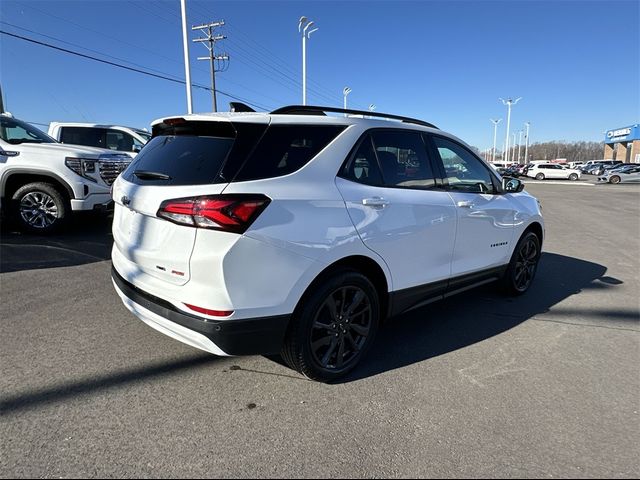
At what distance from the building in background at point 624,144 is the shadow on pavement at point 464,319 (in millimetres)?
72322

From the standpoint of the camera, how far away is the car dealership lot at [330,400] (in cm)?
225

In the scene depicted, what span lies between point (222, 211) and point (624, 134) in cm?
8504

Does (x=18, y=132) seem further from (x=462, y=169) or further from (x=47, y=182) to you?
(x=462, y=169)

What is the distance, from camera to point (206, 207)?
2.38m

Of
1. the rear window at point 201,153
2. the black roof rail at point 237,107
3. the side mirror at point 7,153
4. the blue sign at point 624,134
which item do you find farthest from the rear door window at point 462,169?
the blue sign at point 624,134

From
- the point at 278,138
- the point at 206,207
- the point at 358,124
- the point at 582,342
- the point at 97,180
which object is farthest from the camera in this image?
the point at 97,180

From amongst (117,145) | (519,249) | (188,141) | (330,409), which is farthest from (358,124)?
(117,145)

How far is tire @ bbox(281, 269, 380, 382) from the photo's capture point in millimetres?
2748

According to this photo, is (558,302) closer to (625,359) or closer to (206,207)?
(625,359)

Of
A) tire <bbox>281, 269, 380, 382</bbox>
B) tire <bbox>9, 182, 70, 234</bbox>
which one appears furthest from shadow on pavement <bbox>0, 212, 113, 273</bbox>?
tire <bbox>281, 269, 380, 382</bbox>

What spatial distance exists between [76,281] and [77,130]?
720cm

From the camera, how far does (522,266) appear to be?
196 inches

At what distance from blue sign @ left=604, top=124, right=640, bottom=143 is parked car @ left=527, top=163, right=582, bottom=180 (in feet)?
102

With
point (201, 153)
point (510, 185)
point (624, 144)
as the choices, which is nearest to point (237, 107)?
point (201, 153)
